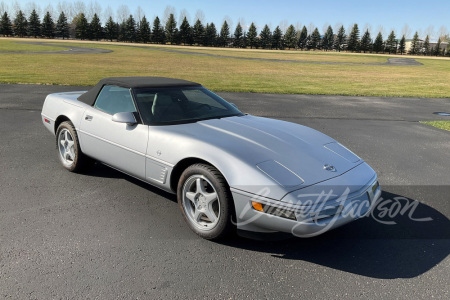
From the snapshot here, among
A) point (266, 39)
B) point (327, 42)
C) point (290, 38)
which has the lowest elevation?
point (266, 39)

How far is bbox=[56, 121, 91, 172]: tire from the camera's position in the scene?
178 inches

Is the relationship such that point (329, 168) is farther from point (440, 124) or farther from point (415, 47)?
point (415, 47)

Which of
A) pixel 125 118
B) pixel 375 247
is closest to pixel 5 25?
pixel 125 118

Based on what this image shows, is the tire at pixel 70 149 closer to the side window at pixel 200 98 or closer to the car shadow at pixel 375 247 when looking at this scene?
the side window at pixel 200 98

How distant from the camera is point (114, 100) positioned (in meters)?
4.25

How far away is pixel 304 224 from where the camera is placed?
106 inches

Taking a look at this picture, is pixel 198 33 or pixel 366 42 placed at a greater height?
pixel 198 33

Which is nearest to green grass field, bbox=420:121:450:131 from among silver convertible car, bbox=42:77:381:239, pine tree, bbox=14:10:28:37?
silver convertible car, bbox=42:77:381:239

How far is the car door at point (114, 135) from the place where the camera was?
12.2ft

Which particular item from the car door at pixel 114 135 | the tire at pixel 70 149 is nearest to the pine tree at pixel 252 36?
the tire at pixel 70 149

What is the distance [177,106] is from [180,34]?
112305 millimetres

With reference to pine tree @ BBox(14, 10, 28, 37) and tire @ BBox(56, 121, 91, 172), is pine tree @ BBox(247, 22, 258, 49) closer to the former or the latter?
pine tree @ BBox(14, 10, 28, 37)

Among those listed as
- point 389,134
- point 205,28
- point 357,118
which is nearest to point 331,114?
point 357,118

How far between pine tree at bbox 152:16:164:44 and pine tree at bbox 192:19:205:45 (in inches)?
387
